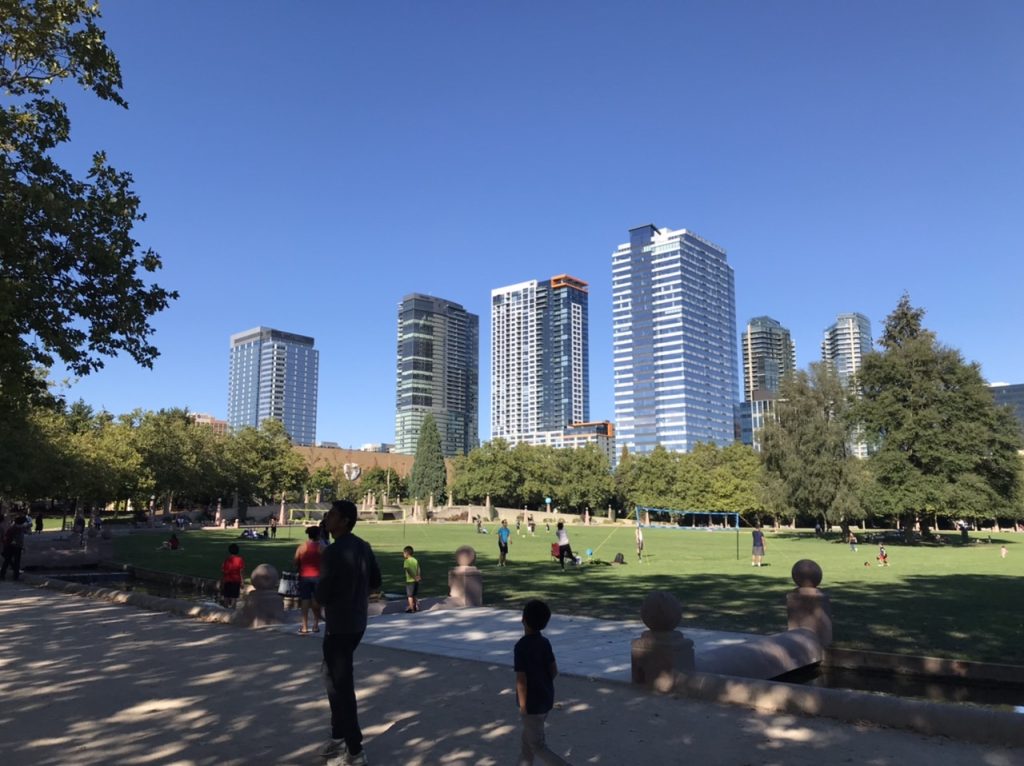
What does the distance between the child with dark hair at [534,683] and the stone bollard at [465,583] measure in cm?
1026

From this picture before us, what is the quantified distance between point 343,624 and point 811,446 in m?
53.2

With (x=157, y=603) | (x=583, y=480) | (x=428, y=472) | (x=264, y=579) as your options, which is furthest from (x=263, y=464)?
(x=264, y=579)

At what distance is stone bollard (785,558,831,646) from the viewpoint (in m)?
10.6

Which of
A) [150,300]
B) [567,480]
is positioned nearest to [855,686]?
[150,300]

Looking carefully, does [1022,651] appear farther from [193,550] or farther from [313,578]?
[193,550]

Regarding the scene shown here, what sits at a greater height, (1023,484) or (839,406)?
(839,406)

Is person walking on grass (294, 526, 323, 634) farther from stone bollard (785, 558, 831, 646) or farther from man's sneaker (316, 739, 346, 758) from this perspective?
stone bollard (785, 558, 831, 646)

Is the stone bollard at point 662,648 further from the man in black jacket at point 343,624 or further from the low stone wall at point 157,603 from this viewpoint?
the low stone wall at point 157,603

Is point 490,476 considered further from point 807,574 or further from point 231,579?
point 807,574

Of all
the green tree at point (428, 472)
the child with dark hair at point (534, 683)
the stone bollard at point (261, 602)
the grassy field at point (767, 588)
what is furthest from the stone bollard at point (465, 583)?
the green tree at point (428, 472)

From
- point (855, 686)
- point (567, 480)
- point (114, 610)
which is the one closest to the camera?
point (855, 686)

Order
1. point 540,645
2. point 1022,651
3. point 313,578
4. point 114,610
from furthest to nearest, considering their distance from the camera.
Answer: point 114,610 → point 313,578 → point 1022,651 → point 540,645

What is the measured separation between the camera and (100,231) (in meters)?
16.0

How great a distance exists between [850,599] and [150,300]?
18034 mm
